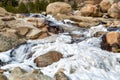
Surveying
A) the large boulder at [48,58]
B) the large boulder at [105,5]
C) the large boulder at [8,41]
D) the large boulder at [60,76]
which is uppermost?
the large boulder at [60,76]

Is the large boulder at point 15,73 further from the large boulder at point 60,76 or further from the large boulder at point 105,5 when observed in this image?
the large boulder at point 105,5

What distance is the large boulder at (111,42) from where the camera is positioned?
66.6 ft

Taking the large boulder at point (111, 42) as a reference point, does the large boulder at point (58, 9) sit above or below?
below

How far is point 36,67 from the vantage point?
1773 cm

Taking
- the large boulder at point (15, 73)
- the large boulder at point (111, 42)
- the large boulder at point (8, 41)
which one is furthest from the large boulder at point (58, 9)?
the large boulder at point (15, 73)

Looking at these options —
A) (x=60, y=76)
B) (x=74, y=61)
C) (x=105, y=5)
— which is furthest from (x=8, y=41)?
(x=105, y=5)

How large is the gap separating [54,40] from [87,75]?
7.65 metres

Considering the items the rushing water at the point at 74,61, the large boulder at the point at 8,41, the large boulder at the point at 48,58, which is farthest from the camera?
the large boulder at the point at 8,41

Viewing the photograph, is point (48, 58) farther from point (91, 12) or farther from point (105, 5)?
point (105, 5)

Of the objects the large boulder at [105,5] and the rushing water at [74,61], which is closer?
the rushing water at [74,61]

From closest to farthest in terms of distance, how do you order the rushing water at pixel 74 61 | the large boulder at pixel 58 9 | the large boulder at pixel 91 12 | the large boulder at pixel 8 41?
the rushing water at pixel 74 61 → the large boulder at pixel 8 41 → the large boulder at pixel 91 12 → the large boulder at pixel 58 9

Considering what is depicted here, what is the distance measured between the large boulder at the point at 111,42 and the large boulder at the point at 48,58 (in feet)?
11.3

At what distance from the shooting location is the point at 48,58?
59.8ft

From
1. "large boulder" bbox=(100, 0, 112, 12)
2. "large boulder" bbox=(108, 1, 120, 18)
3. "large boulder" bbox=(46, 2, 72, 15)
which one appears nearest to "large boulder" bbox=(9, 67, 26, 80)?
"large boulder" bbox=(108, 1, 120, 18)
